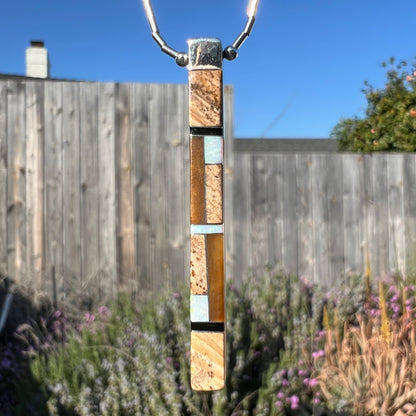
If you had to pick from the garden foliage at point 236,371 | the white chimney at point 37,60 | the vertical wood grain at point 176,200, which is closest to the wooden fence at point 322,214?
the vertical wood grain at point 176,200

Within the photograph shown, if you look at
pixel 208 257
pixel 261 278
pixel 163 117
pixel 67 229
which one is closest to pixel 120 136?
pixel 163 117

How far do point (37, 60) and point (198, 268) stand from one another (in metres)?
9.03

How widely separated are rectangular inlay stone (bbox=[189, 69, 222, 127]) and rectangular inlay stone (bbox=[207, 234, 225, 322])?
0.37m

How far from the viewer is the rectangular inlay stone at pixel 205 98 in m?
2.06

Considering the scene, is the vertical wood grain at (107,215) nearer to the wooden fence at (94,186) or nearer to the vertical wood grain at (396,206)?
the wooden fence at (94,186)

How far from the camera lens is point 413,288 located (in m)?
4.84

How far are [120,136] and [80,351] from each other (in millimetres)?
2233

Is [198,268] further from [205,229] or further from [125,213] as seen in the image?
[125,213]

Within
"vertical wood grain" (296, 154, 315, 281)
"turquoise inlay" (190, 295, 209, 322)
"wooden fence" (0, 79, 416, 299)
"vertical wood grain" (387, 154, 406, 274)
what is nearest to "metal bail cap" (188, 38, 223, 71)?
"turquoise inlay" (190, 295, 209, 322)

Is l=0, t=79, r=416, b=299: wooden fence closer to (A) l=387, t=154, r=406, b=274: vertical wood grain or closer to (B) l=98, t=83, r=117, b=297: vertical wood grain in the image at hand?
(B) l=98, t=83, r=117, b=297: vertical wood grain

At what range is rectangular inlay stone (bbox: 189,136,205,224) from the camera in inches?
80.4

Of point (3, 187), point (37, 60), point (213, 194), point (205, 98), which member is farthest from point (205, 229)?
point (37, 60)

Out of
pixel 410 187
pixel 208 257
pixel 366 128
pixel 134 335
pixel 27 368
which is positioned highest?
pixel 366 128

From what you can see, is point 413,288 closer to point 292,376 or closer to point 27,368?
point 292,376
